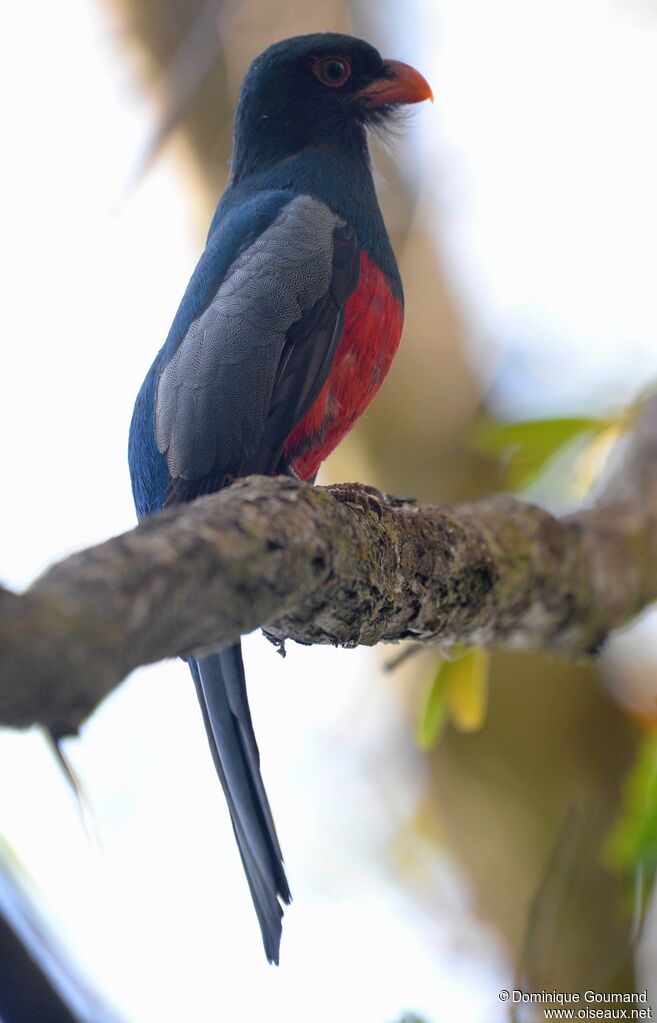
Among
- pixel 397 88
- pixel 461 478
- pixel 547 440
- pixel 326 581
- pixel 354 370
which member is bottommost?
pixel 461 478

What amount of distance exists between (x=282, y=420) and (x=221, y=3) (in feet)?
8.51

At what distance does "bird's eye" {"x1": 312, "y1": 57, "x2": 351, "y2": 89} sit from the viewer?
4027mm

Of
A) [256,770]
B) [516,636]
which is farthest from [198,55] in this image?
[256,770]

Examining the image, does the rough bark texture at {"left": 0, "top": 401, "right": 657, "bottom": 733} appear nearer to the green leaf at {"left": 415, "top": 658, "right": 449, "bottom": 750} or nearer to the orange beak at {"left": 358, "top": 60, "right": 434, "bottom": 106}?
the green leaf at {"left": 415, "top": 658, "right": 449, "bottom": 750}

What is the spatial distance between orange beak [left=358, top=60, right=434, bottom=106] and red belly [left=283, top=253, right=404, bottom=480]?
3.56ft

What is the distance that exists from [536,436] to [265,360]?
1476mm

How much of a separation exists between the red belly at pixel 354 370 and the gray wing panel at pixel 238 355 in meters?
0.15

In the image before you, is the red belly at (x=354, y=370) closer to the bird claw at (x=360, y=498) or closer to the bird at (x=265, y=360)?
the bird at (x=265, y=360)

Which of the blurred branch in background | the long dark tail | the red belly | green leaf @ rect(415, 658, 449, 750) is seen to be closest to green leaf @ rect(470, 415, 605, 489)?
the red belly

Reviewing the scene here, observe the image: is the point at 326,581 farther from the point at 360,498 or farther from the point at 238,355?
the point at 238,355

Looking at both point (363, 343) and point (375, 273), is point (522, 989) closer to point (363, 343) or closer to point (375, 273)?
point (363, 343)

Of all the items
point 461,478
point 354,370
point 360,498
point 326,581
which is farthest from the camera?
point 461,478

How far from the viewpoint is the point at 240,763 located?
2.71 meters

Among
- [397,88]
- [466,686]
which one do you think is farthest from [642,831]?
[397,88]
